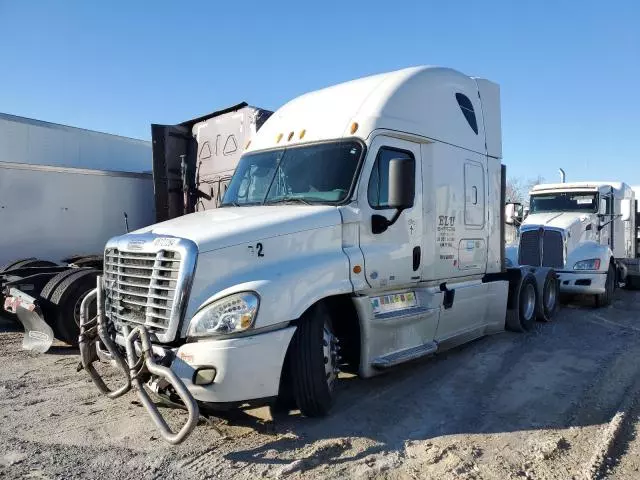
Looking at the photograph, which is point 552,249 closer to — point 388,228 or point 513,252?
point 513,252

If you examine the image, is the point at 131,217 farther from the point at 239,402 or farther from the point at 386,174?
the point at 239,402

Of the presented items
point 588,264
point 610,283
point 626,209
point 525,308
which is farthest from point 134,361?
point 626,209

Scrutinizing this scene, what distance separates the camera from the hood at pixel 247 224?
4.12 m

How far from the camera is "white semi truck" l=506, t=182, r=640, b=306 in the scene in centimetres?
1094

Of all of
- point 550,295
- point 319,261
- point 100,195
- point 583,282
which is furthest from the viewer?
point 583,282

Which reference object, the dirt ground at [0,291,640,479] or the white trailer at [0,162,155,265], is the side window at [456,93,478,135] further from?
the white trailer at [0,162,155,265]

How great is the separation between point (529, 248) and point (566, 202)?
1903 mm

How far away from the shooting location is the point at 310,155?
5.32 meters

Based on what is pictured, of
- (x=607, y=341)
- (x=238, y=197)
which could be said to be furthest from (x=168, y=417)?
(x=607, y=341)

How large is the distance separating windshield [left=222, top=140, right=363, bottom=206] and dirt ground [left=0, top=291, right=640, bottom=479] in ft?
6.52

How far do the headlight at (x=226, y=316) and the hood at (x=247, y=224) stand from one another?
0.44m

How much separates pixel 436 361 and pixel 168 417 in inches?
130

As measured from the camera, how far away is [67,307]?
694cm

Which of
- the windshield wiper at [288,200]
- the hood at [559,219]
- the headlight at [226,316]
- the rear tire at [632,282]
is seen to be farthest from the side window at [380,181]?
the rear tire at [632,282]
